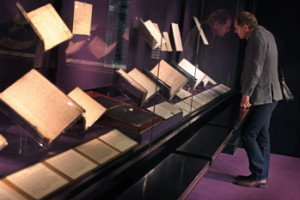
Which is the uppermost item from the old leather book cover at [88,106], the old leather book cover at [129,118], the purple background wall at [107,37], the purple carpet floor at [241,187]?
the purple background wall at [107,37]

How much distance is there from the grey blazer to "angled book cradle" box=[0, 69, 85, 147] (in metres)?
2.36

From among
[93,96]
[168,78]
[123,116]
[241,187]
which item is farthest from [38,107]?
[241,187]

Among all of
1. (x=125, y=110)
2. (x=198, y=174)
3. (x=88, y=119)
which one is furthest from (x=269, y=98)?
(x=88, y=119)

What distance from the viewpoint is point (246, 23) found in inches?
138

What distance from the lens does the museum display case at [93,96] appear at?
42.5 inches

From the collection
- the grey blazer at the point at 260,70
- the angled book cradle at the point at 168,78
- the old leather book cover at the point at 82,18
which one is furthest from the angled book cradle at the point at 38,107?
the grey blazer at the point at 260,70

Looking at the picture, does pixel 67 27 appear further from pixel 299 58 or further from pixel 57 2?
pixel 299 58

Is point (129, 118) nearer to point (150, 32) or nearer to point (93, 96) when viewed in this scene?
point (93, 96)

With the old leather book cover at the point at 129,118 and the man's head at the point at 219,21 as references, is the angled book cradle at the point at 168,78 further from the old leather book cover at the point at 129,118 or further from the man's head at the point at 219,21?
the man's head at the point at 219,21

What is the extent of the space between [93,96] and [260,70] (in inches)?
81.8

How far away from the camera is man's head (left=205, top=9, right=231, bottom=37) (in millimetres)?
3122

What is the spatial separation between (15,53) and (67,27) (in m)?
0.27

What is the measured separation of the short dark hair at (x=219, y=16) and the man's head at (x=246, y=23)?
0.40 ft

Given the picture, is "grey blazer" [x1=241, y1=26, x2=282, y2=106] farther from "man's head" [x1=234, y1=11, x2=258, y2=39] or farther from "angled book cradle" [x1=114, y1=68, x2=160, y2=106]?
"angled book cradle" [x1=114, y1=68, x2=160, y2=106]
